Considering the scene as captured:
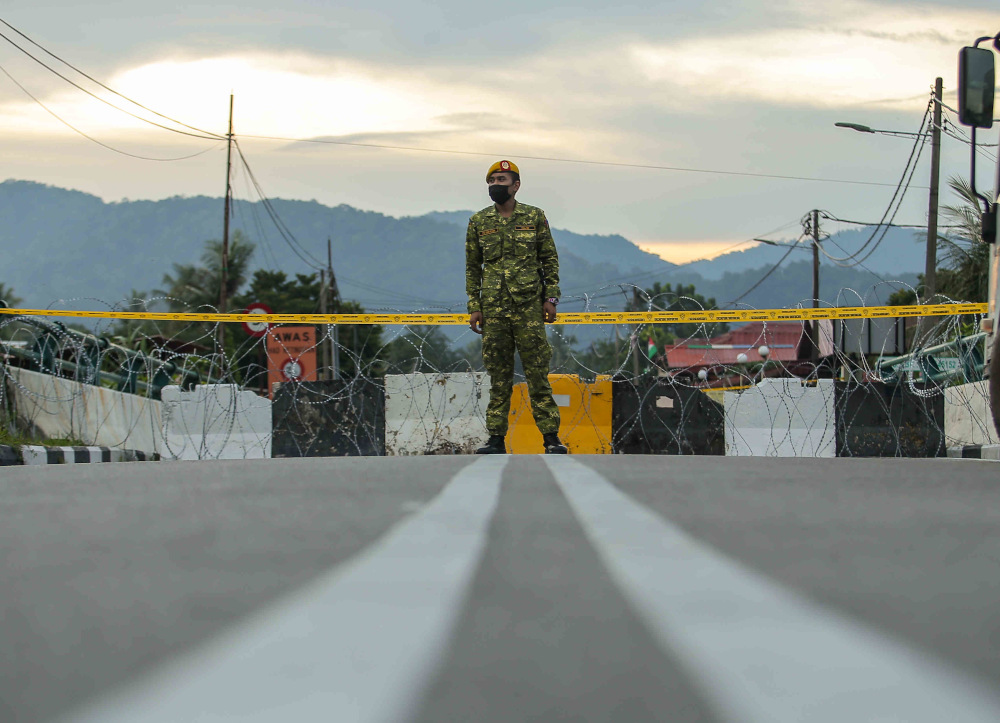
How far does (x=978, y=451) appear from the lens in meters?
10.6

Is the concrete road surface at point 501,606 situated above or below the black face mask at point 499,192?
below

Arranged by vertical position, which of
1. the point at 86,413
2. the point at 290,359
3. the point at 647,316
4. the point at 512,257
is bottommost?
the point at 86,413

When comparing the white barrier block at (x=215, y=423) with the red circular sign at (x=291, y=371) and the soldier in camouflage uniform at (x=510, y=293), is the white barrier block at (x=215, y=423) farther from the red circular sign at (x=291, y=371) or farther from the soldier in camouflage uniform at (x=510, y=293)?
the soldier in camouflage uniform at (x=510, y=293)

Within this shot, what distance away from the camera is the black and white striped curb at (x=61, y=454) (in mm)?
9812

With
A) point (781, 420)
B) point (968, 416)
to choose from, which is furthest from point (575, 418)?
point (968, 416)

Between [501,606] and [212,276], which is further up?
[212,276]

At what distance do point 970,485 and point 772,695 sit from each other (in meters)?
3.45

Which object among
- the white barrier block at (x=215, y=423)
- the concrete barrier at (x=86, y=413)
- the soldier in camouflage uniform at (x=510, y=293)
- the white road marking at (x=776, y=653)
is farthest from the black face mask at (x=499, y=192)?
the white road marking at (x=776, y=653)

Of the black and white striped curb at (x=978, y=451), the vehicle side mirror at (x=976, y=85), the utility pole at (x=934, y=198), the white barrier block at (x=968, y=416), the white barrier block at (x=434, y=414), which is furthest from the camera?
the utility pole at (x=934, y=198)

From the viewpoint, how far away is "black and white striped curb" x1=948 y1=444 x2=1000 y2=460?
999cm

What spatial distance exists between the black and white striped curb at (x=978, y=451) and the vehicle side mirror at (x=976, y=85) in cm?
386

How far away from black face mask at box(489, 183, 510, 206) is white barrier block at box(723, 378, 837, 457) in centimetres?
369

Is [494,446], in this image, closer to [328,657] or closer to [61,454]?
[61,454]

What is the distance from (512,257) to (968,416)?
491 cm
